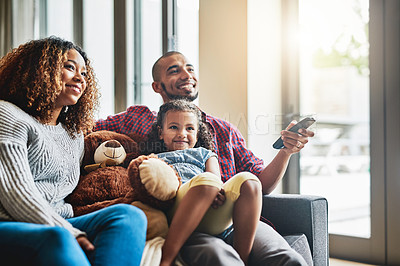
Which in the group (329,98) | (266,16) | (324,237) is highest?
(266,16)

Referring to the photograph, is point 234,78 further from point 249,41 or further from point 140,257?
point 140,257

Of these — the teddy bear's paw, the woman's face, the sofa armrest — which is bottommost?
the sofa armrest

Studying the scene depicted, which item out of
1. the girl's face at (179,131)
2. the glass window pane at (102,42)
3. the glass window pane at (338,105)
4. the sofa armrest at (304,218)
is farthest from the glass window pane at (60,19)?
the sofa armrest at (304,218)

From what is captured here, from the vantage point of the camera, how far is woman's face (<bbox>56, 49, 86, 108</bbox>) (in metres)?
1.42

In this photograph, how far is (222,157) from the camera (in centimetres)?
185

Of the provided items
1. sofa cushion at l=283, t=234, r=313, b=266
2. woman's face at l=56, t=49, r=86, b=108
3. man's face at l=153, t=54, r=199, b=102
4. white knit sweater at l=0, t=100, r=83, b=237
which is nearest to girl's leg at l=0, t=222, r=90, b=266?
white knit sweater at l=0, t=100, r=83, b=237

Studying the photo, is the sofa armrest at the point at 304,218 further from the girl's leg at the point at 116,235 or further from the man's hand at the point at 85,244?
the man's hand at the point at 85,244

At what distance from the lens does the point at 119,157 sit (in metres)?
1.64

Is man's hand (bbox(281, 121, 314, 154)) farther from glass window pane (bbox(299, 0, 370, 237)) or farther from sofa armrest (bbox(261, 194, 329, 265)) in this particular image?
glass window pane (bbox(299, 0, 370, 237))

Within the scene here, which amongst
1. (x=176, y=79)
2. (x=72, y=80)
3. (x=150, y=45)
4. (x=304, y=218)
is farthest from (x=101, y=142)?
(x=150, y=45)

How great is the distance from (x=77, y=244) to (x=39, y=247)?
0.09m

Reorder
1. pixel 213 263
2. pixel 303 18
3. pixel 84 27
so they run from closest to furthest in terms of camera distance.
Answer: pixel 213 263
pixel 303 18
pixel 84 27

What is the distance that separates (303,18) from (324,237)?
1.49 m

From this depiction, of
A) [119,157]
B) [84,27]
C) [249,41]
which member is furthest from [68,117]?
[84,27]
